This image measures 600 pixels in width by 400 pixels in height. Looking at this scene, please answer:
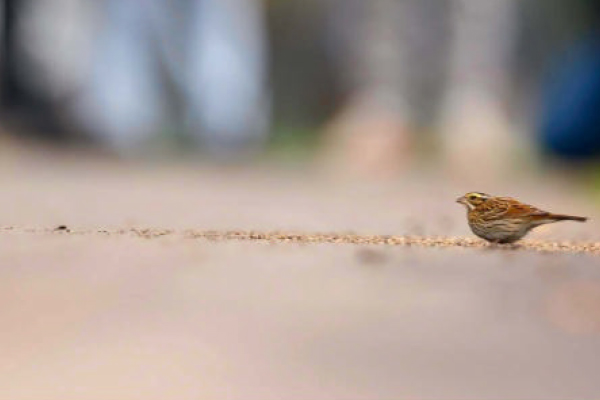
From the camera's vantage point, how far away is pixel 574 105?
13898 millimetres

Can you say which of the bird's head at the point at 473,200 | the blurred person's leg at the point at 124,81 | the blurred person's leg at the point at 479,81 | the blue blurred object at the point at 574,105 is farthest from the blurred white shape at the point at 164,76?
the bird's head at the point at 473,200

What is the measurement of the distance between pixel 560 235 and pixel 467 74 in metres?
9.86

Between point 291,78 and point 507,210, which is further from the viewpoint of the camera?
point 291,78

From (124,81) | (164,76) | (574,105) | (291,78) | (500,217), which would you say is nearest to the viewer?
(500,217)

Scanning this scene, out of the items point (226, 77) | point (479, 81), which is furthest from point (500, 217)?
point (226, 77)

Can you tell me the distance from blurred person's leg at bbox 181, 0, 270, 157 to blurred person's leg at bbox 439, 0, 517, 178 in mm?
2283

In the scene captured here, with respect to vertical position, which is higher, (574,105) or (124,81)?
(124,81)

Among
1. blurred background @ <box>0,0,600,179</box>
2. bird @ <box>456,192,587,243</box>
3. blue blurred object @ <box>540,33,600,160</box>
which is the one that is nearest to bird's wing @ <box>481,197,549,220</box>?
bird @ <box>456,192,587,243</box>

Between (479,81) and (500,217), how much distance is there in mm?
10971

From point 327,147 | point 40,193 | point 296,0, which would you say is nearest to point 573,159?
point 327,147

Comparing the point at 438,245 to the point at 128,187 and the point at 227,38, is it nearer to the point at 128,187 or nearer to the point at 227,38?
the point at 128,187

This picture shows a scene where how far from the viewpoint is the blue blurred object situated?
13570 millimetres

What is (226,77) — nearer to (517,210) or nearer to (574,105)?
(574,105)

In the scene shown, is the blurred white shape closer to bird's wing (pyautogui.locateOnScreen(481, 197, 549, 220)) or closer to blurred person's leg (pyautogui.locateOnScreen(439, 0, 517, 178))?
blurred person's leg (pyautogui.locateOnScreen(439, 0, 517, 178))
